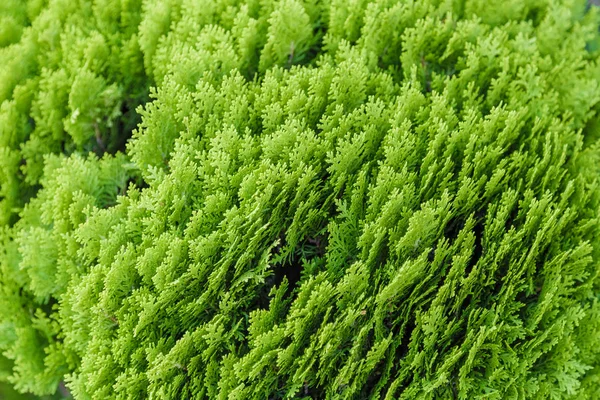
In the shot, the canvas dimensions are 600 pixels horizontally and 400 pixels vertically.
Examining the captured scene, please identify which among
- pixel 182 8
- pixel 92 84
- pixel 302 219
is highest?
pixel 182 8

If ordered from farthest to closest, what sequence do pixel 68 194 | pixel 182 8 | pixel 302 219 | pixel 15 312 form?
pixel 182 8 < pixel 15 312 < pixel 68 194 < pixel 302 219

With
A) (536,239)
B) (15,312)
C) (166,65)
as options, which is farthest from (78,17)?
(536,239)

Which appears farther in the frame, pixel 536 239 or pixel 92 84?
pixel 92 84

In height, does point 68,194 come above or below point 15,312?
above

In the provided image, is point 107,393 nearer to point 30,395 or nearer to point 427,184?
point 30,395

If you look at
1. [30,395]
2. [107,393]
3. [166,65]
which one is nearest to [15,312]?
[30,395]

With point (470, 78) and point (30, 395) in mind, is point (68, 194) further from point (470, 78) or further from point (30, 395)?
point (470, 78)

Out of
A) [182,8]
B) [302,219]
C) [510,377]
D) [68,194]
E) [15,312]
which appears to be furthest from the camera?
[182,8]
